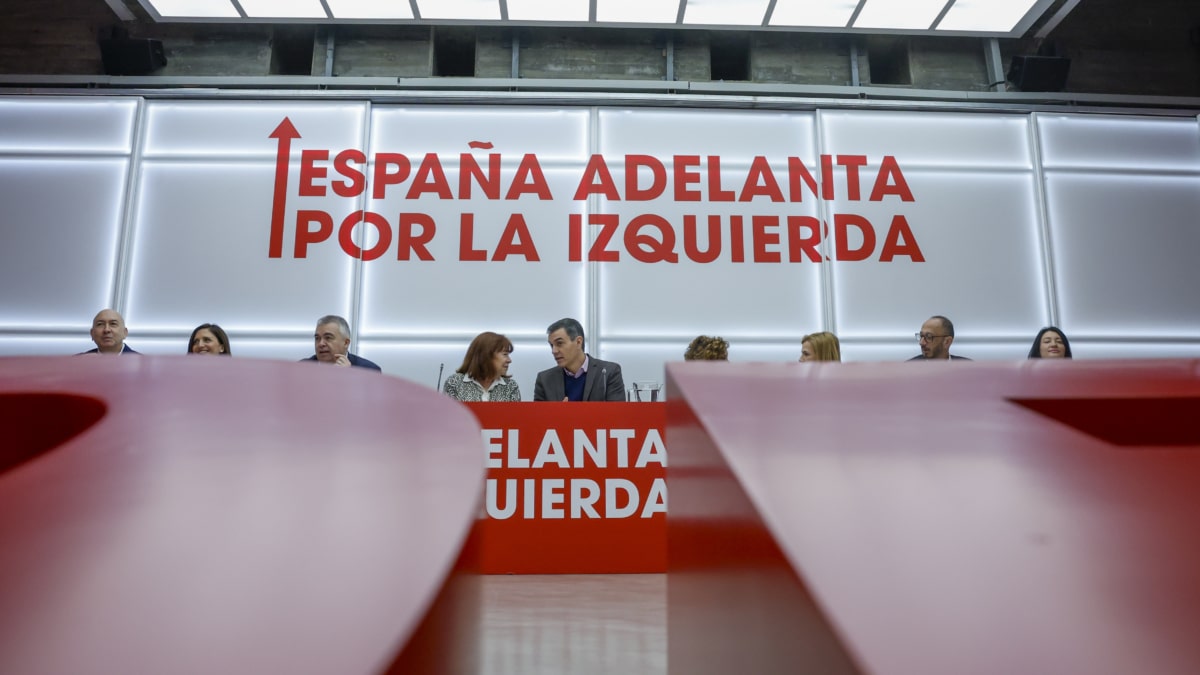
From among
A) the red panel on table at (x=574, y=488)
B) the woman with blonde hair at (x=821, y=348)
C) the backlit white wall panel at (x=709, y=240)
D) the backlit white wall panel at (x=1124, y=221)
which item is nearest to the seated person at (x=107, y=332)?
the red panel on table at (x=574, y=488)

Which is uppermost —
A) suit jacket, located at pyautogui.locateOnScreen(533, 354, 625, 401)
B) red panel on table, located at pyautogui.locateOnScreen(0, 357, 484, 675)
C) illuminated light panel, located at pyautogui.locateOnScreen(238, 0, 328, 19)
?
illuminated light panel, located at pyautogui.locateOnScreen(238, 0, 328, 19)

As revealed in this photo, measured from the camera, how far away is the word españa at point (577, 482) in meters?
3.10

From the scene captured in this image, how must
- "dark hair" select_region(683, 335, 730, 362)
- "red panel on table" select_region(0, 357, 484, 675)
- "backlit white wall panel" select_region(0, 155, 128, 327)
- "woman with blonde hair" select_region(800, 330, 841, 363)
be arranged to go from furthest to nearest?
"backlit white wall panel" select_region(0, 155, 128, 327)
"dark hair" select_region(683, 335, 730, 362)
"woman with blonde hair" select_region(800, 330, 841, 363)
"red panel on table" select_region(0, 357, 484, 675)

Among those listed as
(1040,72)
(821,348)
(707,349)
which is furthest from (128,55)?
(1040,72)

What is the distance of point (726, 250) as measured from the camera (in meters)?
5.79

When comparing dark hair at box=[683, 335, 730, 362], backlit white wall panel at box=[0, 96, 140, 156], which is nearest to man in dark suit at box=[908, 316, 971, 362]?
dark hair at box=[683, 335, 730, 362]

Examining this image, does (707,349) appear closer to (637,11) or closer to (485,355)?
(485,355)

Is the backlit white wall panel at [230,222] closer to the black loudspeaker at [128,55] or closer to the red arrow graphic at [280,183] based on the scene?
the red arrow graphic at [280,183]

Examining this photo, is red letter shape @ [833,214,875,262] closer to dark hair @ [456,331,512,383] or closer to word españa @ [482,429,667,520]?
dark hair @ [456,331,512,383]

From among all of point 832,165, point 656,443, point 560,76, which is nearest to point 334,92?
point 560,76

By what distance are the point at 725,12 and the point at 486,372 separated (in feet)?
11.6

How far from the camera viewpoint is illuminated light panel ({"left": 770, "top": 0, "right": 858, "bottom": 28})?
5840 mm

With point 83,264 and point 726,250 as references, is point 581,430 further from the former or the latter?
point 83,264

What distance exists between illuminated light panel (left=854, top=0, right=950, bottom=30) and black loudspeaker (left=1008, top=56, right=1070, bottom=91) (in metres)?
0.94
